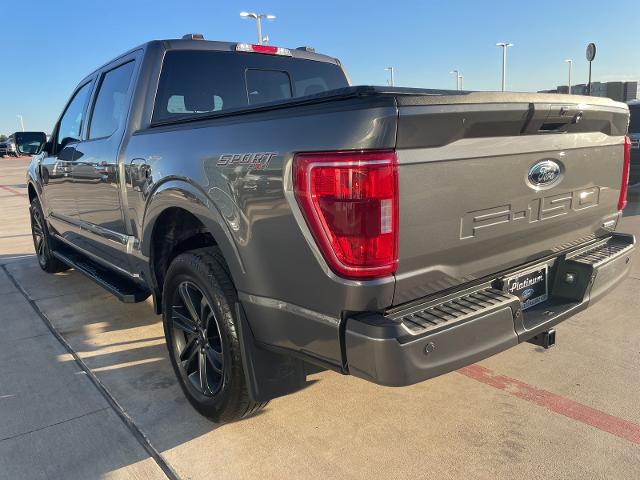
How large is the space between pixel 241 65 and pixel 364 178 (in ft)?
7.77

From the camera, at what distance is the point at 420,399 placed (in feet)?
9.92

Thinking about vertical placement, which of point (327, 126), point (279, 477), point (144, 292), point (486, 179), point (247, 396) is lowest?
point (279, 477)

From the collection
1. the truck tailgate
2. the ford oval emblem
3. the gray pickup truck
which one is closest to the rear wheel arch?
the gray pickup truck

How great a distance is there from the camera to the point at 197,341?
9.58ft

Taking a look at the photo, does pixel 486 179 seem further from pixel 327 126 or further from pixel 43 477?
pixel 43 477

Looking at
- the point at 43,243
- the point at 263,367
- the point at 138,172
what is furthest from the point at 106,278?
the point at 43,243

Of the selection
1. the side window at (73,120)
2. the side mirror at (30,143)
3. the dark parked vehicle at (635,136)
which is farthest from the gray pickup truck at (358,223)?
the dark parked vehicle at (635,136)

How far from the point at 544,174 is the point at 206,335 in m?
1.88

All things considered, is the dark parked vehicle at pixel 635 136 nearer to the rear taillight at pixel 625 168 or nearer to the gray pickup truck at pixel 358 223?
the rear taillight at pixel 625 168

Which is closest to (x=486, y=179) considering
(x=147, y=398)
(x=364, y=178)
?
(x=364, y=178)

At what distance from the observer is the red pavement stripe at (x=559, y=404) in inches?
104

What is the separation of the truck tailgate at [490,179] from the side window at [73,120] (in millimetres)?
3564

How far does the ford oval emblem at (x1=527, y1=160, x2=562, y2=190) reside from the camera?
2.37 metres

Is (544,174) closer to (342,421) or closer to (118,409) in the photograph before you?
(342,421)
